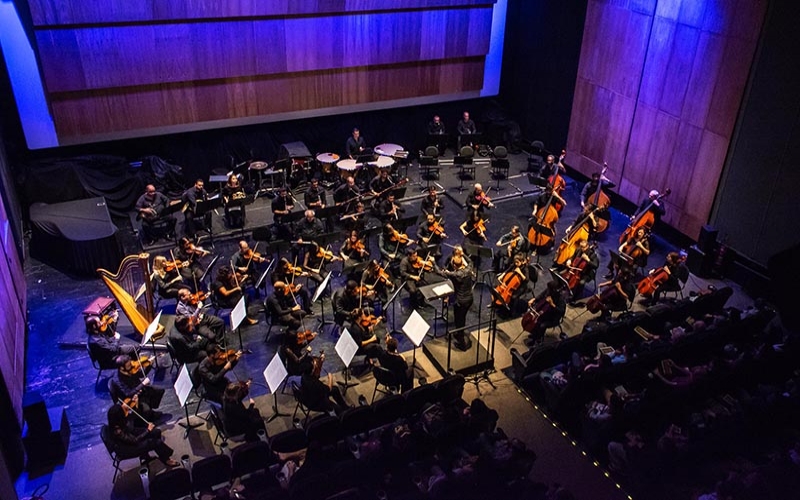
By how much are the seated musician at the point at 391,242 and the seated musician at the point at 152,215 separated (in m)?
4.36

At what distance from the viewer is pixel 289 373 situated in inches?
365

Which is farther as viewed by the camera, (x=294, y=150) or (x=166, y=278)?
(x=294, y=150)

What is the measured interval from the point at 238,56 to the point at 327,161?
3.09m

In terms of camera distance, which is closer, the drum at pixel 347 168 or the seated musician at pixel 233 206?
the seated musician at pixel 233 206

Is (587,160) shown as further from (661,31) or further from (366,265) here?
(366,265)

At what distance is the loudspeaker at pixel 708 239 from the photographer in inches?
510

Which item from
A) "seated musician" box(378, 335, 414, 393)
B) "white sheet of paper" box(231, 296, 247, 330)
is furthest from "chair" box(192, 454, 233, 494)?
"seated musician" box(378, 335, 414, 393)

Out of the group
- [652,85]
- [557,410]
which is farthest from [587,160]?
[557,410]

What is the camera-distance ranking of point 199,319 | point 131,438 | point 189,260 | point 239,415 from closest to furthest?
point 131,438, point 239,415, point 199,319, point 189,260

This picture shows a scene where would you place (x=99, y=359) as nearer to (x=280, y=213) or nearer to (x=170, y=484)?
(x=170, y=484)

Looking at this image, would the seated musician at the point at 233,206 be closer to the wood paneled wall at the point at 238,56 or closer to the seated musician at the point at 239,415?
the wood paneled wall at the point at 238,56

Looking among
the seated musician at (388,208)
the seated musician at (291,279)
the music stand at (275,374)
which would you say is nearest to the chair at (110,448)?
the music stand at (275,374)

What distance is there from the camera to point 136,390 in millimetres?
8555

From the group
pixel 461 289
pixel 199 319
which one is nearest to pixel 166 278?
pixel 199 319
